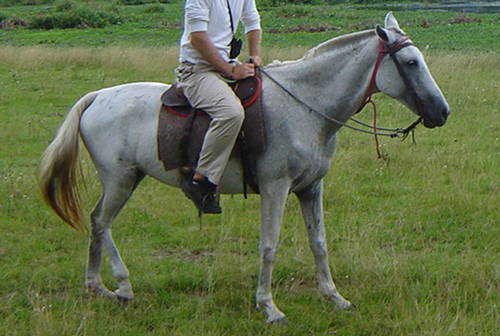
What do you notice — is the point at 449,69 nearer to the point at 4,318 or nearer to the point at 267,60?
the point at 267,60

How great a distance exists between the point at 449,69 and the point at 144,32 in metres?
24.8

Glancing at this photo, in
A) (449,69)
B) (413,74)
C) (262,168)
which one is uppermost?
(413,74)

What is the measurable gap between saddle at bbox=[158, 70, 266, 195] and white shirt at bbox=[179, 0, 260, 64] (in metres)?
0.30

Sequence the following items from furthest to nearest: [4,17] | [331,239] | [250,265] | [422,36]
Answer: [4,17] → [422,36] → [331,239] → [250,265]

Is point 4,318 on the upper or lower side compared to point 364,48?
lower

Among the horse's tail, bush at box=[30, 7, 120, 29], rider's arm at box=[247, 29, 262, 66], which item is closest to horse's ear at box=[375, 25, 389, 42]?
rider's arm at box=[247, 29, 262, 66]

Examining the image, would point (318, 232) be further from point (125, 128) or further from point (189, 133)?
point (125, 128)

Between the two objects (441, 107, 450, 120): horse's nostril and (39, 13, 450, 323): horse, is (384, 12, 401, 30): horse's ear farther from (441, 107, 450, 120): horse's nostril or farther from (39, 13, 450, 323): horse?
(441, 107, 450, 120): horse's nostril

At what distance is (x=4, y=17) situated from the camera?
162 feet

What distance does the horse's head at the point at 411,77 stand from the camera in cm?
507

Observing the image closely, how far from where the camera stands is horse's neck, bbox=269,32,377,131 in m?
5.30

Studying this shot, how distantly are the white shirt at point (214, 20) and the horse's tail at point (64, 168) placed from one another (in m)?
Answer: 1.05

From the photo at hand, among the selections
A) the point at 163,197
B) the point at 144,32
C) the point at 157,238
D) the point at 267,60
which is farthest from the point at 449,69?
the point at 144,32

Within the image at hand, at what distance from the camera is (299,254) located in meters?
6.68
